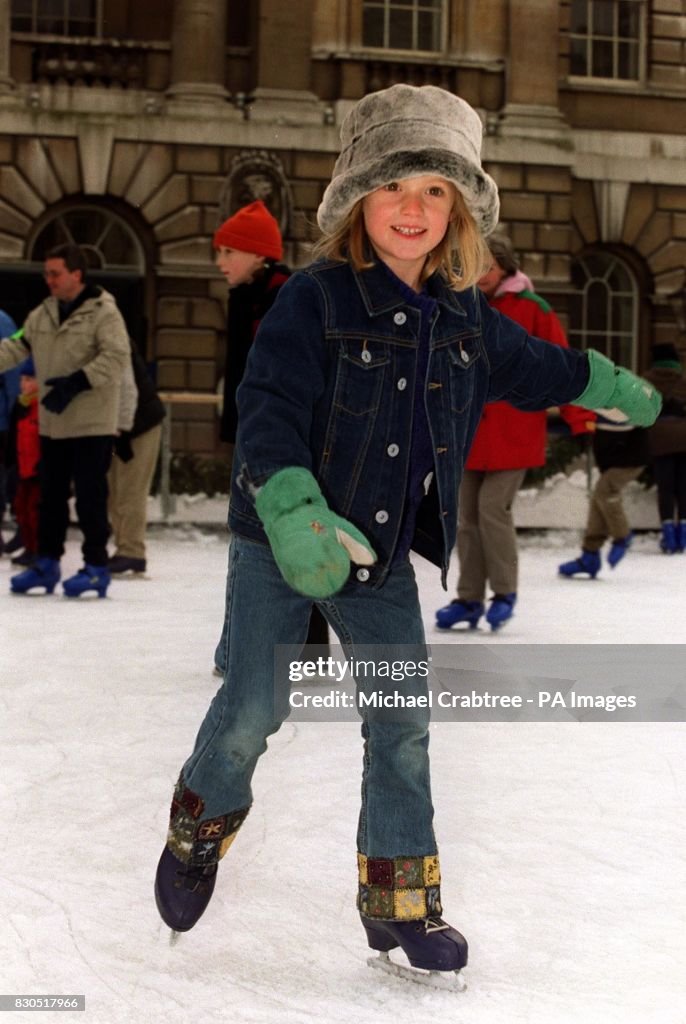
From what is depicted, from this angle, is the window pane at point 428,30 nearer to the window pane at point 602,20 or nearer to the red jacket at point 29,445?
the window pane at point 602,20

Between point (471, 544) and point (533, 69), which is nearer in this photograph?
point (471, 544)

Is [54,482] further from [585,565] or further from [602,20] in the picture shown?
[602,20]

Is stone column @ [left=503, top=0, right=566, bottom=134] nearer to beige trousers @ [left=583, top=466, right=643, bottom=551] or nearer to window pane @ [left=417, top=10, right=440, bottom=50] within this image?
window pane @ [left=417, top=10, right=440, bottom=50]

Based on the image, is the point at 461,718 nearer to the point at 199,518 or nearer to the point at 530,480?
the point at 199,518

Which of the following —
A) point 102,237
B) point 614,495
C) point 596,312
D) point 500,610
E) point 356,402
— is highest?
point 102,237

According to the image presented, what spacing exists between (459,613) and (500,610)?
17 cm

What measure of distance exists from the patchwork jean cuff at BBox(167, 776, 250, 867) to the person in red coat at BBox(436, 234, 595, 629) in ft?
13.1

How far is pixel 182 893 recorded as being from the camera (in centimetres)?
282

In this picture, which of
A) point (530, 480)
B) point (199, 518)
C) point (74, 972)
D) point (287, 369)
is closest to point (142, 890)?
point (74, 972)

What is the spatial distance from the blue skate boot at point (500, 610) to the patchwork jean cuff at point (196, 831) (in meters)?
4.11

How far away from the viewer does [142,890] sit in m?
3.19

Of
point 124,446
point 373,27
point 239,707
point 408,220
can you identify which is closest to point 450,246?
point 408,220

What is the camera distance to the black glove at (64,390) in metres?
7.73

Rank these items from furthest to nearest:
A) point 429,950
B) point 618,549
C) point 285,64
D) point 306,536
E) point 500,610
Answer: point 285,64, point 618,549, point 500,610, point 429,950, point 306,536
